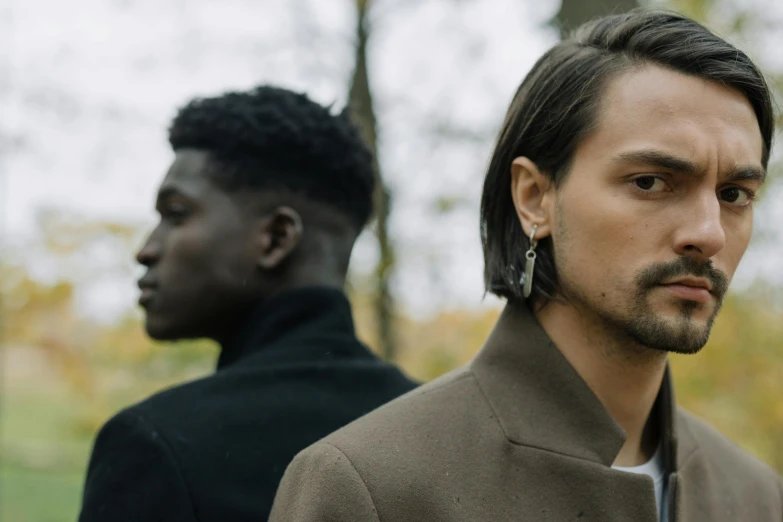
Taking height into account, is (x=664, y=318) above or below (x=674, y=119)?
below

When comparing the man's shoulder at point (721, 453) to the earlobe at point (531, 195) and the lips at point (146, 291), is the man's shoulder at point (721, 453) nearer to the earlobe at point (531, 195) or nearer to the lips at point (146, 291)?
the earlobe at point (531, 195)

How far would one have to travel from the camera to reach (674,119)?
234cm

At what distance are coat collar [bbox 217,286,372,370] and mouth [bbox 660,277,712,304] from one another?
1.08 metres

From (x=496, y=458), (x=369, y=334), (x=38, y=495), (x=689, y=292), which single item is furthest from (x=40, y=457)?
(x=689, y=292)

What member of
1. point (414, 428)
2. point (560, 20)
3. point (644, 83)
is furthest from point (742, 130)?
point (560, 20)

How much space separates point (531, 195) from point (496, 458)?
27.5 inches

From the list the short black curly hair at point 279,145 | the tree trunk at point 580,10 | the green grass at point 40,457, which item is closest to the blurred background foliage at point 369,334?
the tree trunk at point 580,10

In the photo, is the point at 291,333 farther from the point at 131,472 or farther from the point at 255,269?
the point at 131,472

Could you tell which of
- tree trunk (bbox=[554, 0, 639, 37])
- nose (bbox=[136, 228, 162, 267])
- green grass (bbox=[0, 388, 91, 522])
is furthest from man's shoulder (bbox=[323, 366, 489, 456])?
green grass (bbox=[0, 388, 91, 522])

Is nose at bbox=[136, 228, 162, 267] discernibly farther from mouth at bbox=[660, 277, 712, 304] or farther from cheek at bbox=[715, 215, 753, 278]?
cheek at bbox=[715, 215, 753, 278]

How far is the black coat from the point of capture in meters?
2.42

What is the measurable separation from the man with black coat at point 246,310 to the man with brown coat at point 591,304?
37 cm

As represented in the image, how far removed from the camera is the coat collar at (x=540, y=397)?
2.34 m

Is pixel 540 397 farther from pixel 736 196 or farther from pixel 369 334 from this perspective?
pixel 369 334
